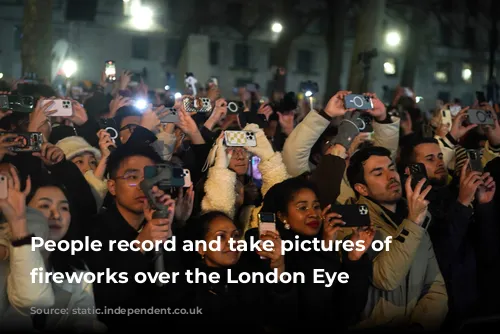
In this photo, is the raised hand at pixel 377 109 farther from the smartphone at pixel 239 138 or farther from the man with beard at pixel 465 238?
the smartphone at pixel 239 138

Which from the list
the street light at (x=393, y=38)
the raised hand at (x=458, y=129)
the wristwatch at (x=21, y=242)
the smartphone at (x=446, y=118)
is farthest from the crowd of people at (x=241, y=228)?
the street light at (x=393, y=38)

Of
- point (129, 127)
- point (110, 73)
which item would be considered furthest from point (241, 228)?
point (110, 73)

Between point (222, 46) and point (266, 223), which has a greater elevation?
point (222, 46)

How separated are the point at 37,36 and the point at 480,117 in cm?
1118

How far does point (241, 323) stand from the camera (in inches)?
143

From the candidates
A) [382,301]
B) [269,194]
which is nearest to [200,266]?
[269,194]

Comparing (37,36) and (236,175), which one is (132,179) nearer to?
(236,175)

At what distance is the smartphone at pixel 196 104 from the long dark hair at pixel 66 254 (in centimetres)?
185

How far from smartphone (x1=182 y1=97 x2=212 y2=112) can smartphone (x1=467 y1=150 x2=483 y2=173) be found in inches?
87.1

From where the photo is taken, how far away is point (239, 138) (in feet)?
15.5

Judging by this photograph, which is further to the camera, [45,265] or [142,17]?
[142,17]

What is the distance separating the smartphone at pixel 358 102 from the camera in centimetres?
495

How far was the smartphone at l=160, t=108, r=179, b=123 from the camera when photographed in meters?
5.16

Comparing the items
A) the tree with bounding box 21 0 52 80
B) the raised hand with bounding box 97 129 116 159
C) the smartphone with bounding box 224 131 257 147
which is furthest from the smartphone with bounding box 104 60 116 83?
the tree with bounding box 21 0 52 80
